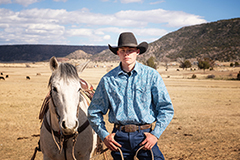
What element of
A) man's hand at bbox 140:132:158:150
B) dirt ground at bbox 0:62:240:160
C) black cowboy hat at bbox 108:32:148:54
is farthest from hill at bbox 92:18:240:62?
man's hand at bbox 140:132:158:150

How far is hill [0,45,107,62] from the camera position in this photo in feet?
448

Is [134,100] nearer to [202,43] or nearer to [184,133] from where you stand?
[184,133]

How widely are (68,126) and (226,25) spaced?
120642mm

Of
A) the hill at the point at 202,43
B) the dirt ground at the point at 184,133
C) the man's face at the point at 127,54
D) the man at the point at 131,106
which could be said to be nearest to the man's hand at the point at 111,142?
the man at the point at 131,106

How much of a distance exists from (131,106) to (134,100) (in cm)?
9

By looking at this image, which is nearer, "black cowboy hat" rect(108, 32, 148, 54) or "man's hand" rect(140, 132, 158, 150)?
"man's hand" rect(140, 132, 158, 150)

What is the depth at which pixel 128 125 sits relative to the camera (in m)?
2.27

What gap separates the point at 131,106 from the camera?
227 cm

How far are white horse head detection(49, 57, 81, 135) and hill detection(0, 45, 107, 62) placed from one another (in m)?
147

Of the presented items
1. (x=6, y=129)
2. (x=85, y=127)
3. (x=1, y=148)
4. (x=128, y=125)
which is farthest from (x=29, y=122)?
(x=128, y=125)

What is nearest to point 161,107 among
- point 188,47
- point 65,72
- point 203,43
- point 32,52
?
point 65,72

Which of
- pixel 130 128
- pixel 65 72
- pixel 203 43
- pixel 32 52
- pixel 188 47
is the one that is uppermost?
pixel 32 52

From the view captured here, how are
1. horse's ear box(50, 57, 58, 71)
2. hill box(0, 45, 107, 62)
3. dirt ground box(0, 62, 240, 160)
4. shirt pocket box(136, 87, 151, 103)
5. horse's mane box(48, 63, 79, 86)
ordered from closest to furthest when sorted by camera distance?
shirt pocket box(136, 87, 151, 103)
horse's mane box(48, 63, 79, 86)
horse's ear box(50, 57, 58, 71)
dirt ground box(0, 62, 240, 160)
hill box(0, 45, 107, 62)

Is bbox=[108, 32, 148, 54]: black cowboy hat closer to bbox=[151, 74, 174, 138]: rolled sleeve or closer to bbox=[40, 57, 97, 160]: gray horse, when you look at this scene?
bbox=[151, 74, 174, 138]: rolled sleeve
